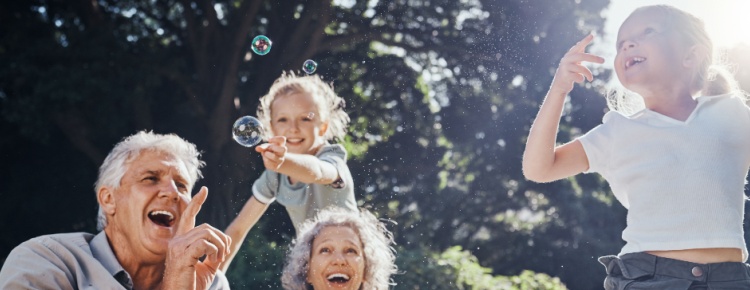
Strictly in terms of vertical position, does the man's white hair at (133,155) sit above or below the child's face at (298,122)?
below

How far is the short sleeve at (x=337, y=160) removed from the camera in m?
4.12

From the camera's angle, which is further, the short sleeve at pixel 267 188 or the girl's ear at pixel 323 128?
the girl's ear at pixel 323 128

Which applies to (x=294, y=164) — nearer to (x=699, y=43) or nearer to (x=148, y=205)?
(x=148, y=205)

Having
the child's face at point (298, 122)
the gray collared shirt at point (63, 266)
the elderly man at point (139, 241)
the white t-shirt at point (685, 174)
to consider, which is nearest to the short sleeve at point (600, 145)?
the white t-shirt at point (685, 174)

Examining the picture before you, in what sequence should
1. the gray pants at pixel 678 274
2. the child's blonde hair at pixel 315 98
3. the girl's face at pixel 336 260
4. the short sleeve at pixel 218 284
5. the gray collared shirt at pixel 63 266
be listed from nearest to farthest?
1. the gray pants at pixel 678 274
2. the gray collared shirt at pixel 63 266
3. the short sleeve at pixel 218 284
4. the girl's face at pixel 336 260
5. the child's blonde hair at pixel 315 98

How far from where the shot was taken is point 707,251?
254 cm

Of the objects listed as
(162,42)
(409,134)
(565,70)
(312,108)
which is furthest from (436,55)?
(565,70)

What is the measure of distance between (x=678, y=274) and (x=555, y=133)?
Answer: 1.90 feet

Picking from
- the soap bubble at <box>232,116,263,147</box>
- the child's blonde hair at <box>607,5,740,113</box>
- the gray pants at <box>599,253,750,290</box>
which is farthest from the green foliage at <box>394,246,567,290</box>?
the gray pants at <box>599,253,750,290</box>

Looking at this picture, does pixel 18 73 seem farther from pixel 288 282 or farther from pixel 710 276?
pixel 710 276

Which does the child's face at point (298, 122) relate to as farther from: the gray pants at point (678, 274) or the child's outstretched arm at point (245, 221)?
the gray pants at point (678, 274)

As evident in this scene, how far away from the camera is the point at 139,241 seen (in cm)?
295

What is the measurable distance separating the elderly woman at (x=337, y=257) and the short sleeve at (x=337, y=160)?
0.85 feet

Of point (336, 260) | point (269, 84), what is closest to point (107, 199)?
point (336, 260)
